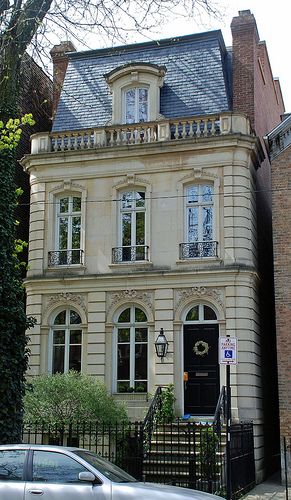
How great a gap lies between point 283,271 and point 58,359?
7307 millimetres

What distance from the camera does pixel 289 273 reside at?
760 inches

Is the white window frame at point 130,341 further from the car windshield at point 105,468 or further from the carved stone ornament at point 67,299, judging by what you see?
the car windshield at point 105,468

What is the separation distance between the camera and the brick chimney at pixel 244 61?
72.4ft

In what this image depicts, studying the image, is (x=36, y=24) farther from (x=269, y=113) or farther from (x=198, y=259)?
(x=269, y=113)

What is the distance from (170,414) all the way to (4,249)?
24.8 feet

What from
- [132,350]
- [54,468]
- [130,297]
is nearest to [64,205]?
[130,297]

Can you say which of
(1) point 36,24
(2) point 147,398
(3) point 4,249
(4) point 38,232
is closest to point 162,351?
(2) point 147,398

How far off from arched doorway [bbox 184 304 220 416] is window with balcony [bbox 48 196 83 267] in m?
4.06

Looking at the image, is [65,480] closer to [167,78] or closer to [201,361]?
[201,361]

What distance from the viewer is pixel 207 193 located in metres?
20.8

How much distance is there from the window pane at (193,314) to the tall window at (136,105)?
6.48 metres

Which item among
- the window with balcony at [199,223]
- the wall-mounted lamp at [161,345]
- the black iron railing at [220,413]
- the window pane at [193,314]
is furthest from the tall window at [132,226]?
the black iron railing at [220,413]

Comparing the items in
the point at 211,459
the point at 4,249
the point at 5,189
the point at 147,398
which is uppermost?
the point at 5,189

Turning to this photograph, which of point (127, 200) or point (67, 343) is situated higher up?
point (127, 200)
